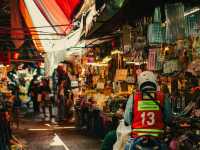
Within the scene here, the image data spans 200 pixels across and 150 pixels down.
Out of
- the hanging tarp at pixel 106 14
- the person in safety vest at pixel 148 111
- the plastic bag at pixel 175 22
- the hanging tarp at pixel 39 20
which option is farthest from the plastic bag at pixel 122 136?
the hanging tarp at pixel 39 20

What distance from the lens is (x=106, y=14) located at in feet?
37.7

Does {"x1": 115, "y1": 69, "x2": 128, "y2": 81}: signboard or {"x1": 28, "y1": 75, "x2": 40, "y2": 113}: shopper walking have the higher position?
{"x1": 115, "y1": 69, "x2": 128, "y2": 81}: signboard

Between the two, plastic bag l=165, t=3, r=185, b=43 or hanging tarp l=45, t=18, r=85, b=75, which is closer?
plastic bag l=165, t=3, r=185, b=43

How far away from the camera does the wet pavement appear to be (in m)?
14.4

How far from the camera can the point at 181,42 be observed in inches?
380

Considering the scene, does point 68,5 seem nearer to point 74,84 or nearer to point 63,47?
point 63,47

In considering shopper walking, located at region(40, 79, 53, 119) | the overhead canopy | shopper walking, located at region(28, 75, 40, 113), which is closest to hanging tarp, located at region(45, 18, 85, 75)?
the overhead canopy

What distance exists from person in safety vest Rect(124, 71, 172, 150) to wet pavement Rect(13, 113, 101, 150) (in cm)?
654

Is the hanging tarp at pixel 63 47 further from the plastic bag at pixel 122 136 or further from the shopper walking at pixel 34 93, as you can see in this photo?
the plastic bag at pixel 122 136

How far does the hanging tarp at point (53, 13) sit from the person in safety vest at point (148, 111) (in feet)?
30.0

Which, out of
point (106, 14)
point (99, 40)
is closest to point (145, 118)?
point (106, 14)

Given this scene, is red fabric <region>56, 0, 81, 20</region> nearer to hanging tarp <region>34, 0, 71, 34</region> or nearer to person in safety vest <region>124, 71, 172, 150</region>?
hanging tarp <region>34, 0, 71, 34</region>

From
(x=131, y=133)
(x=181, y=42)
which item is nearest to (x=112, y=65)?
(x=181, y=42)

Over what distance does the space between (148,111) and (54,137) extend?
31.5ft
